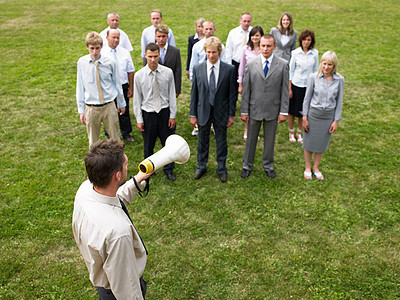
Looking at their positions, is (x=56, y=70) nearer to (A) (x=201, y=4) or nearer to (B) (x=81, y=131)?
(B) (x=81, y=131)

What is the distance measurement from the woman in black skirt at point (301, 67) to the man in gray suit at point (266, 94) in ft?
4.33

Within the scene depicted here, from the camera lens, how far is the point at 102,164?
2.66 meters

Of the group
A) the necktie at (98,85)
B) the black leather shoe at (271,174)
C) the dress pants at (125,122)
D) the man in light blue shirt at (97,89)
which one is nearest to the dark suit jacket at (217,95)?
the black leather shoe at (271,174)

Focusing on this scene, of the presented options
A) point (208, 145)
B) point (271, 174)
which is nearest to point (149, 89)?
point (208, 145)

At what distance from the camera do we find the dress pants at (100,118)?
6.11 metres

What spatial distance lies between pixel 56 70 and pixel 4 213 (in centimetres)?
709

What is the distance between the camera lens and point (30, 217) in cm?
544

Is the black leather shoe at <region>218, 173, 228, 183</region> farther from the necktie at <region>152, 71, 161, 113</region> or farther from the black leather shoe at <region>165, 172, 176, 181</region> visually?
the necktie at <region>152, 71, 161, 113</region>

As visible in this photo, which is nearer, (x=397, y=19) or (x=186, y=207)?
(x=186, y=207)

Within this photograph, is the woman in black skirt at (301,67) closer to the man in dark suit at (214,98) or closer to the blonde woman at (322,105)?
the blonde woman at (322,105)

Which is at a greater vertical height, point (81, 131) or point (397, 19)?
point (397, 19)

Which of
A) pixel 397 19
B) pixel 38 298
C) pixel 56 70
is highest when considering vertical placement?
pixel 397 19

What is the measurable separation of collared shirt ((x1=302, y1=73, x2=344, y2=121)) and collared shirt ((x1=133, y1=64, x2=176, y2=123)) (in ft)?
7.95

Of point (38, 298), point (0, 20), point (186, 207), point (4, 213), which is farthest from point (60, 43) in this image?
point (38, 298)
